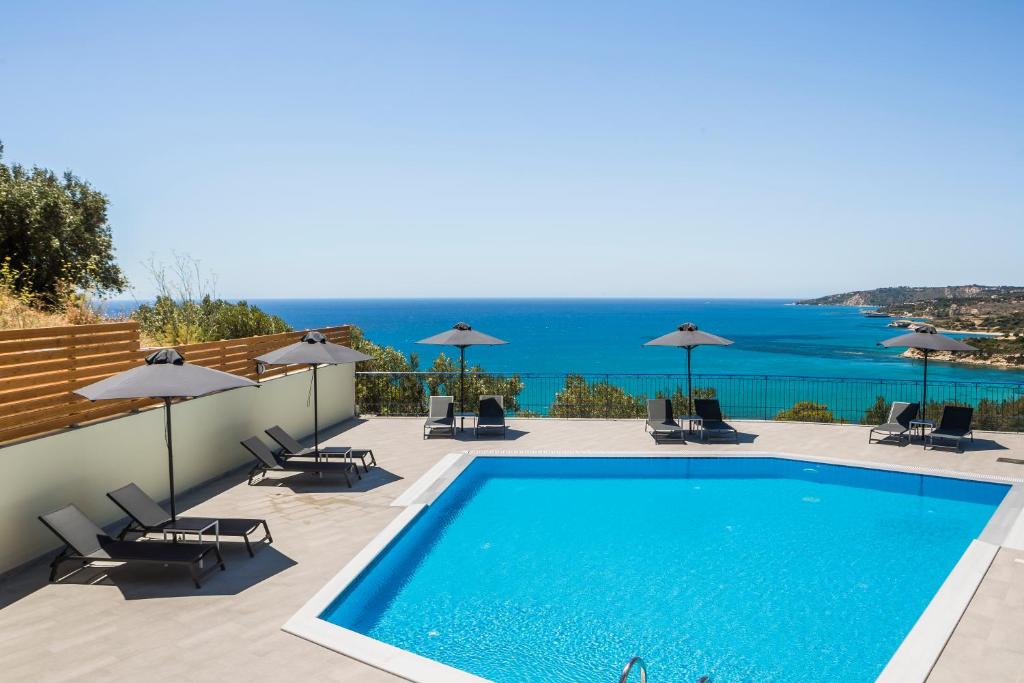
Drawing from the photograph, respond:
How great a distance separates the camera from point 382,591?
21.8 ft

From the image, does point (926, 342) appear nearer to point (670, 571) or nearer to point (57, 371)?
point (670, 571)

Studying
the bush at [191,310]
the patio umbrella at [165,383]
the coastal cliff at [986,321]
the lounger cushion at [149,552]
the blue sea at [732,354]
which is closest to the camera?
the lounger cushion at [149,552]

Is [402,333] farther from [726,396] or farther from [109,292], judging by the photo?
[109,292]

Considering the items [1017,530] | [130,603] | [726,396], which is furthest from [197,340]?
[726,396]

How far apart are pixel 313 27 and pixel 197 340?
27.8 feet

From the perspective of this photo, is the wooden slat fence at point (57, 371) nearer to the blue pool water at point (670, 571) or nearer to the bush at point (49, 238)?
the blue pool water at point (670, 571)

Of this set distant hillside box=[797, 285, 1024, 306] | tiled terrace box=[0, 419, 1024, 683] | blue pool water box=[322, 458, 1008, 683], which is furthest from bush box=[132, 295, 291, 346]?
distant hillside box=[797, 285, 1024, 306]

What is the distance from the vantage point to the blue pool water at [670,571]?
5.65 m

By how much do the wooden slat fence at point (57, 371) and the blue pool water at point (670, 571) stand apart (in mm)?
4049

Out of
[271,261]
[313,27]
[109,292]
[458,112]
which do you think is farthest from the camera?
[271,261]

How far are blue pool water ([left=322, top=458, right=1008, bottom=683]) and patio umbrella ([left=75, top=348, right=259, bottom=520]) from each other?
2617mm

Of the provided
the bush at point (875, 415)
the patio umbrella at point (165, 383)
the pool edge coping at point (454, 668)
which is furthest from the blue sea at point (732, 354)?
the patio umbrella at point (165, 383)

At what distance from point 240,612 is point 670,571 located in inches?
183

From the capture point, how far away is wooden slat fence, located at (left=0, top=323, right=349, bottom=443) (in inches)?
267
